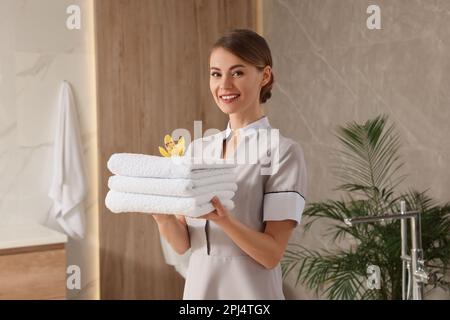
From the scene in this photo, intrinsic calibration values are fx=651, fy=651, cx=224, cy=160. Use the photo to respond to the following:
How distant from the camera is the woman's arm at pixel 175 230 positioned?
1.21m

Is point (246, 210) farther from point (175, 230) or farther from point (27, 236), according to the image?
point (27, 236)

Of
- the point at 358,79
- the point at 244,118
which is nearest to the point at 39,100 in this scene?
the point at 358,79

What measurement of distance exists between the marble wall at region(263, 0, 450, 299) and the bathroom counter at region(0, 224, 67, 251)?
4.21 ft

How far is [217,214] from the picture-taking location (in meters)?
1.09

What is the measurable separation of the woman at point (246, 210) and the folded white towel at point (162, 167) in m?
0.12

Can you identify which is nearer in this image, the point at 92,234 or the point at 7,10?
the point at 7,10

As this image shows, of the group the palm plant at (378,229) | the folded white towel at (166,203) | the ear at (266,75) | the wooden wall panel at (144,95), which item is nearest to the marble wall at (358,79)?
the palm plant at (378,229)

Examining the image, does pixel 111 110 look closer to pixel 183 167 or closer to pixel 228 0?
pixel 228 0

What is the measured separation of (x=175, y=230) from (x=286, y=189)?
0.22 meters

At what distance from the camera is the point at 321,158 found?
3184 millimetres

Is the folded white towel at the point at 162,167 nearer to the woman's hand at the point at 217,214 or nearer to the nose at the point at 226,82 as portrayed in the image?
the woman's hand at the point at 217,214

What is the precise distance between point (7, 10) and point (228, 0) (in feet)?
3.79

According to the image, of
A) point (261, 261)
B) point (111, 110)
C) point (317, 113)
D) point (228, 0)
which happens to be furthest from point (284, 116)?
point (261, 261)
